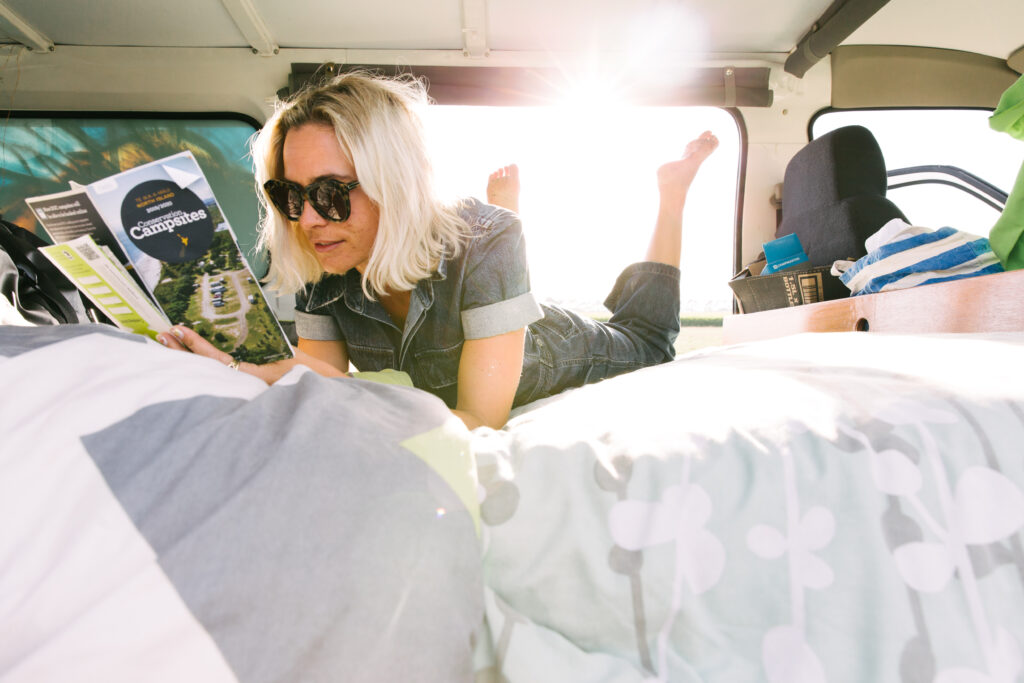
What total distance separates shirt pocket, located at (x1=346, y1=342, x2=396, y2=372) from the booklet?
0.37m

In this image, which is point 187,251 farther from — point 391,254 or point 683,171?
point 683,171

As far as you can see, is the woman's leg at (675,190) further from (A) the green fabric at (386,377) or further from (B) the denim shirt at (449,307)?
(A) the green fabric at (386,377)

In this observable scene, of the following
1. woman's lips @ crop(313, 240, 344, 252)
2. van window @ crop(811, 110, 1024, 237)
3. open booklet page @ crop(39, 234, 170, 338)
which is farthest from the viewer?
van window @ crop(811, 110, 1024, 237)

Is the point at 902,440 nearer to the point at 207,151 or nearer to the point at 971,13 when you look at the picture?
the point at 207,151

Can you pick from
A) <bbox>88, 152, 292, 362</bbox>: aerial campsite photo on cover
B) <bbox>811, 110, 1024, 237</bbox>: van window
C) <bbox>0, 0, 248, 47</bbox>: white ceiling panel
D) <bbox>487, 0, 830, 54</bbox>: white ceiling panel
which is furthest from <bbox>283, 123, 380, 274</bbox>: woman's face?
<bbox>811, 110, 1024, 237</bbox>: van window

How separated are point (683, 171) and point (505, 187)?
739mm

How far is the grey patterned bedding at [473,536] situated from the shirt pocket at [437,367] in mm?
606

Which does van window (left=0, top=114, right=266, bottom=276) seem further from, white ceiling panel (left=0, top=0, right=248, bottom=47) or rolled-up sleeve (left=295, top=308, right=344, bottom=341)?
rolled-up sleeve (left=295, top=308, right=344, bottom=341)

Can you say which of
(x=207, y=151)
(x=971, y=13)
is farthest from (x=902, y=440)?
(x=971, y=13)

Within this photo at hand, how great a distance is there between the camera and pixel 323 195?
96 cm


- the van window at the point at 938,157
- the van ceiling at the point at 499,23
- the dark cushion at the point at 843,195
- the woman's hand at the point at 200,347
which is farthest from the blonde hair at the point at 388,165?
the van window at the point at 938,157

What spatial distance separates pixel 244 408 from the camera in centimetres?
40

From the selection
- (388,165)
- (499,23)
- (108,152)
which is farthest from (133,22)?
(388,165)

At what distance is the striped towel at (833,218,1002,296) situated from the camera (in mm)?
1189
